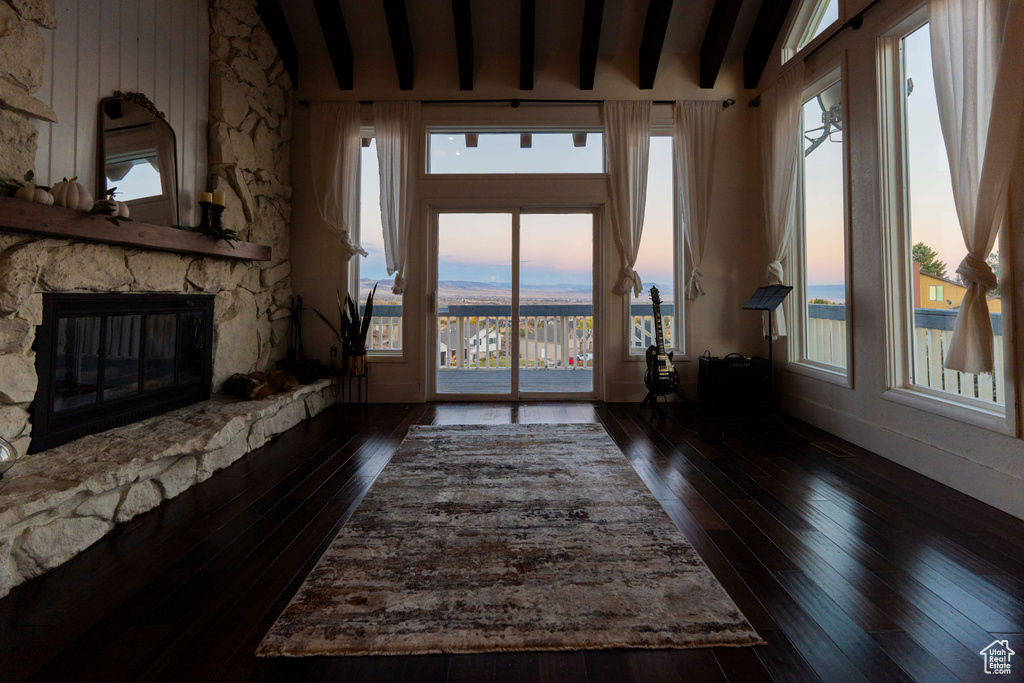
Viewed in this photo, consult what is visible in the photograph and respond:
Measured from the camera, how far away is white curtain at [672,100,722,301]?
4.80 metres

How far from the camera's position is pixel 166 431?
Result: 264 centimetres

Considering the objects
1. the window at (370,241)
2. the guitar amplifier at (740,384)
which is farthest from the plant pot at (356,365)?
the guitar amplifier at (740,384)

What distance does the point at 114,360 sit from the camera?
2725 millimetres

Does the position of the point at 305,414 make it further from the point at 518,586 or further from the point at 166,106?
the point at 518,586

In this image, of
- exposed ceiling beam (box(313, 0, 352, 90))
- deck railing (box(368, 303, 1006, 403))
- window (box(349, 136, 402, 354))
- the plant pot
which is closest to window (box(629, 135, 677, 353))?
deck railing (box(368, 303, 1006, 403))

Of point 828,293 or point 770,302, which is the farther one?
point 828,293

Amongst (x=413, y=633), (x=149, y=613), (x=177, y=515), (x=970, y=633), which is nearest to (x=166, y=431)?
(x=177, y=515)

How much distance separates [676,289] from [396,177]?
310cm

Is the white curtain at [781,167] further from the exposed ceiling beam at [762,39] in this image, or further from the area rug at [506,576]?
the area rug at [506,576]

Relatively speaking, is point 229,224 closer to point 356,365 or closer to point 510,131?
point 356,365

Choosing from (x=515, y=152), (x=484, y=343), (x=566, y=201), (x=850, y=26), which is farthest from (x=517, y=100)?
(x=484, y=343)

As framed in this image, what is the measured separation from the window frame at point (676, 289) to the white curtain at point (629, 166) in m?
0.15

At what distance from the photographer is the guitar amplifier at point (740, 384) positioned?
4.30m

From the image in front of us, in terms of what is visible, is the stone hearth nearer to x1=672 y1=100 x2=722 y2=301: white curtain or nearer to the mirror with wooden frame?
the mirror with wooden frame
